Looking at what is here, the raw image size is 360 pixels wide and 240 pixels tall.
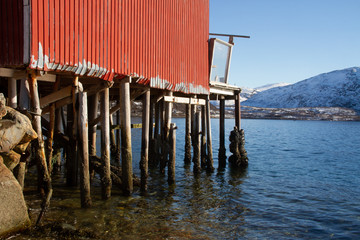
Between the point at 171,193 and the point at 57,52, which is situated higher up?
the point at 57,52

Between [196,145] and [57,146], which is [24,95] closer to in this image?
[57,146]

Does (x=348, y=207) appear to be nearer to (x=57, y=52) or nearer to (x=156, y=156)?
(x=156, y=156)

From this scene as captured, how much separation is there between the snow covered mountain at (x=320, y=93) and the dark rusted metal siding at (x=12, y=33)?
13480 centimetres

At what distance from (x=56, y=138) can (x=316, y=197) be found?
910 cm

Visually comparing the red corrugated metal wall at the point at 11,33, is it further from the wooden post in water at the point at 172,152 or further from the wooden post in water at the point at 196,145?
the wooden post in water at the point at 196,145

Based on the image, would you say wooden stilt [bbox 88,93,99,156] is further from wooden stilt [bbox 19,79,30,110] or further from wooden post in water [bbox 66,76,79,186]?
wooden stilt [bbox 19,79,30,110]

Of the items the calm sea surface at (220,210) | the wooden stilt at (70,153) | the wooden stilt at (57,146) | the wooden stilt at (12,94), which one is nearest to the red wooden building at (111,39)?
the wooden stilt at (12,94)

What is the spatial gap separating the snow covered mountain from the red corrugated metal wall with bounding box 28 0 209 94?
127199mm

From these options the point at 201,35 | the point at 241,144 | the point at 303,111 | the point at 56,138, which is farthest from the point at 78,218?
the point at 303,111

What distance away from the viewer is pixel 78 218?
868 centimetres

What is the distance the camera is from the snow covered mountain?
14259 centimetres

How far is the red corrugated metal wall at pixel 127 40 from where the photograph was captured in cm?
823

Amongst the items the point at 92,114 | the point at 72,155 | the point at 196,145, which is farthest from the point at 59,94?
the point at 196,145

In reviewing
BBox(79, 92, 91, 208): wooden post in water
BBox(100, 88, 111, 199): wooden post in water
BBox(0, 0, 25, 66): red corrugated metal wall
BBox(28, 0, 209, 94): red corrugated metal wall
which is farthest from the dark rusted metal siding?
BBox(100, 88, 111, 199): wooden post in water
